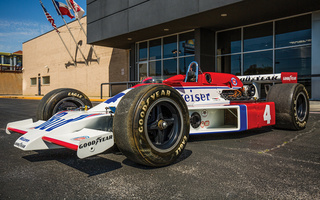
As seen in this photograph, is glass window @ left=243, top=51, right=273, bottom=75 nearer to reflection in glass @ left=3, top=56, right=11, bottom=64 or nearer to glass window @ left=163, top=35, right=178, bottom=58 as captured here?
glass window @ left=163, top=35, right=178, bottom=58

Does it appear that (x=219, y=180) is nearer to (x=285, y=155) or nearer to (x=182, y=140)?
(x=182, y=140)

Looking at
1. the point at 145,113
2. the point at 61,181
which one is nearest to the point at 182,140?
the point at 145,113

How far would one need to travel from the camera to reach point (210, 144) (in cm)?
413

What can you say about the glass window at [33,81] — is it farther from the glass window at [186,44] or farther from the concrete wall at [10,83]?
the glass window at [186,44]

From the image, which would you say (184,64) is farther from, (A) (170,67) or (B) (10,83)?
(B) (10,83)

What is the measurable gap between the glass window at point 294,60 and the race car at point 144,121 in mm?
8644

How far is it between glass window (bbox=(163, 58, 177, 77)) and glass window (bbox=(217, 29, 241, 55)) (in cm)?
303

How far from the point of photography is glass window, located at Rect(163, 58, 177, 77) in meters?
17.0

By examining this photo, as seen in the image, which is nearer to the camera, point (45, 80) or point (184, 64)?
point (184, 64)

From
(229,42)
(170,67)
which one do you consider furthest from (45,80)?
(229,42)

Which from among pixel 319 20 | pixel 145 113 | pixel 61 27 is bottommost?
pixel 145 113

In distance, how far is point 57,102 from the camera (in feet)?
14.6

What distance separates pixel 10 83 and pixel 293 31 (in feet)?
143

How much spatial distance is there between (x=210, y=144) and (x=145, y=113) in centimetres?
178
